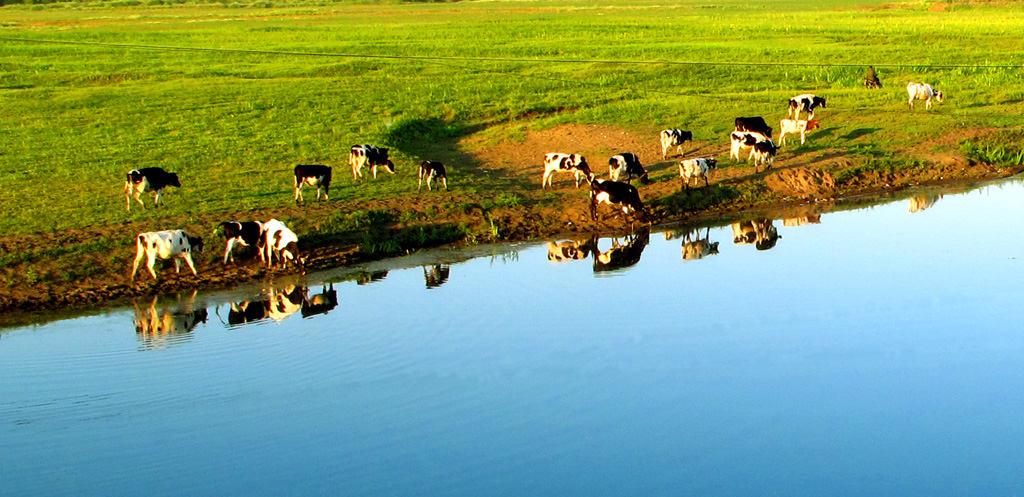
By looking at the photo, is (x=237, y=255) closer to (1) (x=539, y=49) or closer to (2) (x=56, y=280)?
(2) (x=56, y=280)

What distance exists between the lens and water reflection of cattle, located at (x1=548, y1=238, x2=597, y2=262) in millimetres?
20297

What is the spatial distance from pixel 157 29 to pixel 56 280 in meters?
49.0

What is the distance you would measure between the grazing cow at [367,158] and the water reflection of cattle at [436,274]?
4.58 m

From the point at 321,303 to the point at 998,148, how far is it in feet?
58.6

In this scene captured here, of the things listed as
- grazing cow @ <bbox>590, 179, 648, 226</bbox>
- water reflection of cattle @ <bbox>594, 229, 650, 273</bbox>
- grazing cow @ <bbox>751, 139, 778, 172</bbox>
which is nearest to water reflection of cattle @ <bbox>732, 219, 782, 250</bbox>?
water reflection of cattle @ <bbox>594, 229, 650, 273</bbox>

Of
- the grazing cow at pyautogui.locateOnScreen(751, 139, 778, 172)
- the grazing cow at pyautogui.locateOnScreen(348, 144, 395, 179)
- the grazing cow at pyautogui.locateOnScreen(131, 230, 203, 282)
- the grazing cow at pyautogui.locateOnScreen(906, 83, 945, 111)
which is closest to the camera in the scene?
the grazing cow at pyautogui.locateOnScreen(131, 230, 203, 282)

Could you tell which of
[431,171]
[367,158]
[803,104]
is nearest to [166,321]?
[431,171]

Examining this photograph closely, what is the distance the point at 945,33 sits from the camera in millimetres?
50562

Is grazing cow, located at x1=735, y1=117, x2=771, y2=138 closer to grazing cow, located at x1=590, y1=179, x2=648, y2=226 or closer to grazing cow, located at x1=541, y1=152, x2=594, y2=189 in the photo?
grazing cow, located at x1=541, y1=152, x2=594, y2=189

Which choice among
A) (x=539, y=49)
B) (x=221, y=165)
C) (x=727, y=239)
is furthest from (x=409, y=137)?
(x=539, y=49)

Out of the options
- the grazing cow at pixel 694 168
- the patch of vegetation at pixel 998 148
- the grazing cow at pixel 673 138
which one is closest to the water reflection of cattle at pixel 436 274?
the grazing cow at pixel 694 168

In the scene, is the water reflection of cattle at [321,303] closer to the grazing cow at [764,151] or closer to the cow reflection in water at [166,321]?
the cow reflection in water at [166,321]

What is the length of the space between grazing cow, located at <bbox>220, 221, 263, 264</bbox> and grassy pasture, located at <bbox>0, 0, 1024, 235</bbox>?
214cm

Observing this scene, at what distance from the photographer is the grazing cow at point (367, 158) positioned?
2342 centimetres
